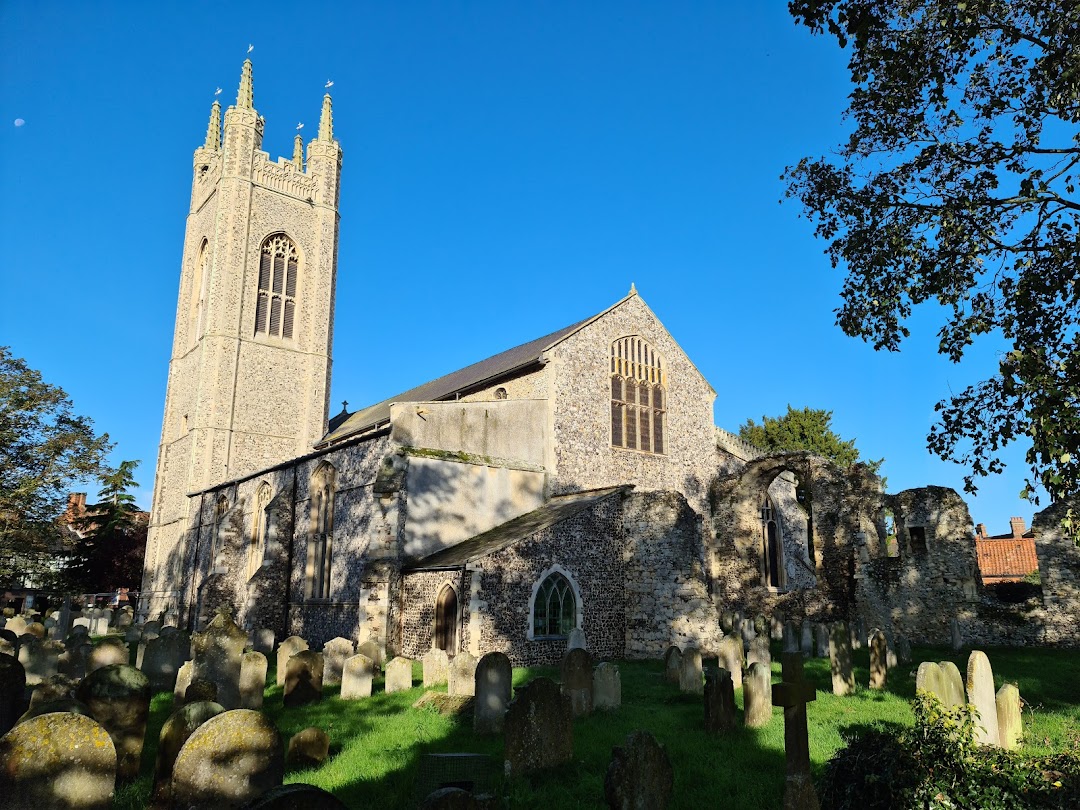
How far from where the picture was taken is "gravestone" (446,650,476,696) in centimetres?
1052

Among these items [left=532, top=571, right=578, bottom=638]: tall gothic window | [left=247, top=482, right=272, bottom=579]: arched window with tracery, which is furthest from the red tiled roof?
[left=247, top=482, right=272, bottom=579]: arched window with tracery

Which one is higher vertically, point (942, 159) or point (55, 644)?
point (942, 159)

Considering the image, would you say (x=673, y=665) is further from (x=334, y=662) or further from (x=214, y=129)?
(x=214, y=129)

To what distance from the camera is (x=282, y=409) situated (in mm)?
32938

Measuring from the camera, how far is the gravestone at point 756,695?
8906mm

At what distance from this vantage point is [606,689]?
10242mm

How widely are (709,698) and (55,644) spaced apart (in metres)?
10.7

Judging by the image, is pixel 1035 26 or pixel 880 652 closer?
pixel 1035 26

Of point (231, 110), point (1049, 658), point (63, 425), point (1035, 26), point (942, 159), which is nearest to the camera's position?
point (1035, 26)

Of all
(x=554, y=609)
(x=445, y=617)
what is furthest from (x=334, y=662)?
(x=554, y=609)

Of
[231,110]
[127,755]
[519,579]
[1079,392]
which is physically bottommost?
[127,755]

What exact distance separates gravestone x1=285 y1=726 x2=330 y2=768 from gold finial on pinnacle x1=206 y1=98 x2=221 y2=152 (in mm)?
39454

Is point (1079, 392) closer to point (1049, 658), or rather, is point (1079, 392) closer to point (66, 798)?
point (66, 798)

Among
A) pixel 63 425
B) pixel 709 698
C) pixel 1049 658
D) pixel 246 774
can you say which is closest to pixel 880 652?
pixel 709 698
